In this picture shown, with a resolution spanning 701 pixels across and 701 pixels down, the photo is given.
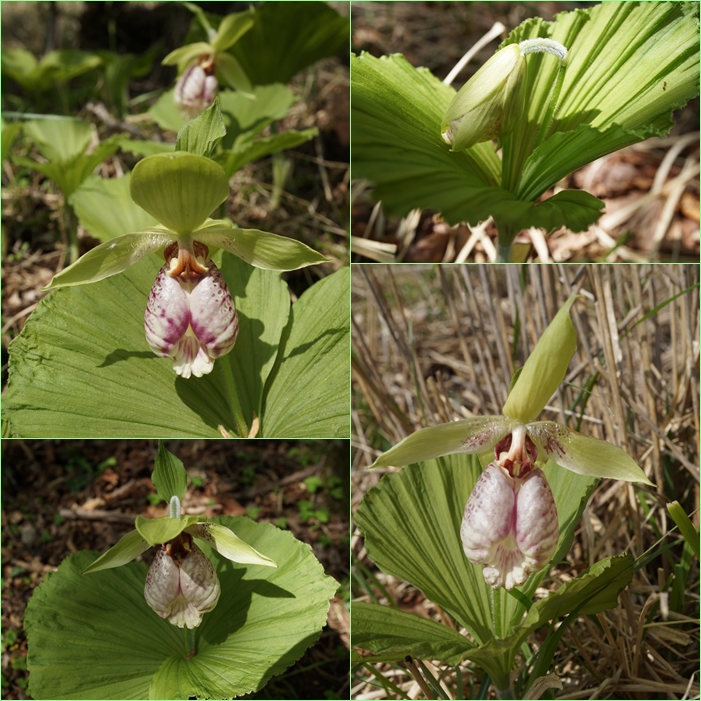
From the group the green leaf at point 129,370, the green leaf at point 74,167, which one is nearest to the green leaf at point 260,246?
the green leaf at point 129,370

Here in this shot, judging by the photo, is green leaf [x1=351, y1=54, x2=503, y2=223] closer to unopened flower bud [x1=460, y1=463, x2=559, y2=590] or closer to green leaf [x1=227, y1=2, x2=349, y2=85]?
unopened flower bud [x1=460, y1=463, x2=559, y2=590]

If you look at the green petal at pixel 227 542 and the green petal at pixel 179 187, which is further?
the green petal at pixel 227 542

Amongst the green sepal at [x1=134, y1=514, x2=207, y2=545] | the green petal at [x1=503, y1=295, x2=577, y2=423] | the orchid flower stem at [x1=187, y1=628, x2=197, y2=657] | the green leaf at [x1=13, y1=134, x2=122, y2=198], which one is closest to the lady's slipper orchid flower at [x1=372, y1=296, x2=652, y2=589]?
the green petal at [x1=503, y1=295, x2=577, y2=423]

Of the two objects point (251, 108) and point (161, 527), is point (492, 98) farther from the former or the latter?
point (251, 108)

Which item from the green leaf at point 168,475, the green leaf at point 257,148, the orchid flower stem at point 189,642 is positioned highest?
the green leaf at point 257,148

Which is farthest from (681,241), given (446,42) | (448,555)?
(448,555)

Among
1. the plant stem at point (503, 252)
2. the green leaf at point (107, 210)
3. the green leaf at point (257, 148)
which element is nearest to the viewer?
the plant stem at point (503, 252)

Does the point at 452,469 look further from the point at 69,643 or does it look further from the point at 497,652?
the point at 69,643

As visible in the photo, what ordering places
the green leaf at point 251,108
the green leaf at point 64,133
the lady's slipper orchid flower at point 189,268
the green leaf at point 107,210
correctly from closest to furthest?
the lady's slipper orchid flower at point 189,268
the green leaf at point 107,210
the green leaf at point 251,108
the green leaf at point 64,133

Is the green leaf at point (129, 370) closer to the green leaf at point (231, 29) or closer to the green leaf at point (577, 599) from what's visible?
the green leaf at point (577, 599)
